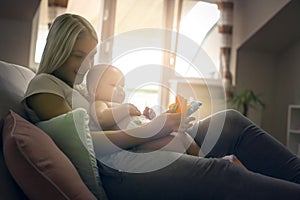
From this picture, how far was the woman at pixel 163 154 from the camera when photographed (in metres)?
1.06

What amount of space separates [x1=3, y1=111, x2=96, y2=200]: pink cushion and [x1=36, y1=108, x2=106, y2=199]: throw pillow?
8 centimetres

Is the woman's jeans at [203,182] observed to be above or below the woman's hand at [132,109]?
below

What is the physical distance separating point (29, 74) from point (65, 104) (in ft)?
1.33

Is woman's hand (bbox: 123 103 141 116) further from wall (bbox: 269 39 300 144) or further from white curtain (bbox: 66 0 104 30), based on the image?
wall (bbox: 269 39 300 144)

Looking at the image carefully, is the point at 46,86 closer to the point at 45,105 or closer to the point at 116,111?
the point at 45,105

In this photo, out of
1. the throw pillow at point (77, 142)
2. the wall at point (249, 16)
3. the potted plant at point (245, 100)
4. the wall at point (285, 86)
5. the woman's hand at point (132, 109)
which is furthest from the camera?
the wall at point (285, 86)

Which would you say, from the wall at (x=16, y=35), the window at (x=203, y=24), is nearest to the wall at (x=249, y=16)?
the window at (x=203, y=24)

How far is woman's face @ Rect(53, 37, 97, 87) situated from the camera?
130cm

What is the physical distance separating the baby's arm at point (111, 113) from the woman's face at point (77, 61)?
0.14m

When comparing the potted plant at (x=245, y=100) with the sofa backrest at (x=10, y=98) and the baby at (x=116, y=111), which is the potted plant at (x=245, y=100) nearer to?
the baby at (x=116, y=111)

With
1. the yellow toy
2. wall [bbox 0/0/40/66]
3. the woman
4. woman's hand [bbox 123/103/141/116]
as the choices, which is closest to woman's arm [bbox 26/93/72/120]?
the woman

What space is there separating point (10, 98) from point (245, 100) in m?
3.03

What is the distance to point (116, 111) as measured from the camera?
4.38 feet

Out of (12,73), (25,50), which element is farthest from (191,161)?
(25,50)
